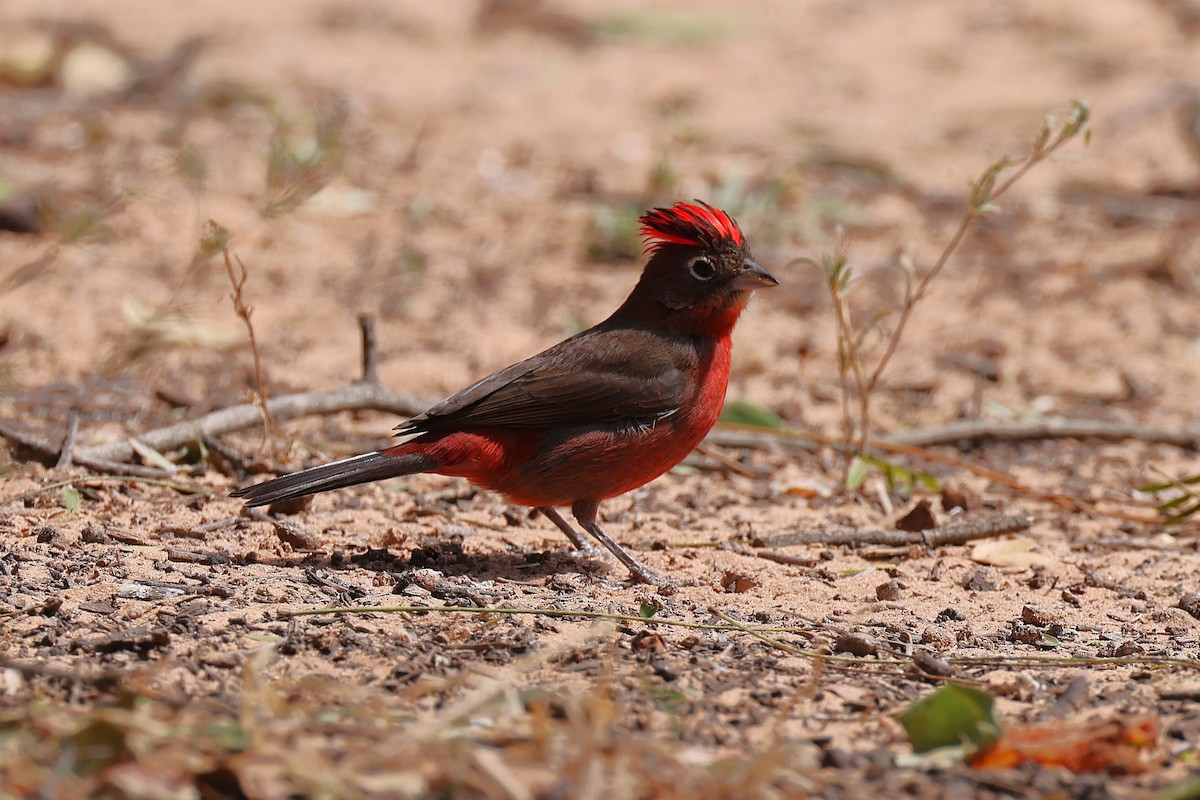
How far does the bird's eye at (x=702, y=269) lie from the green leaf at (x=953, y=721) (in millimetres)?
2361

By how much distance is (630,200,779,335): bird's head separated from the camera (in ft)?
16.7

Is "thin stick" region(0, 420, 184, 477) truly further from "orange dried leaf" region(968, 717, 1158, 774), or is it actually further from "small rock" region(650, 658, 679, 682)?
"orange dried leaf" region(968, 717, 1158, 774)

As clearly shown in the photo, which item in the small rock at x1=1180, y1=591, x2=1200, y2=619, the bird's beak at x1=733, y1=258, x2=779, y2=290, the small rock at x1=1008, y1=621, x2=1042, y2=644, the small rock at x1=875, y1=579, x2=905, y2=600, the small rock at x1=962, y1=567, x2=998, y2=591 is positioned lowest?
the small rock at x1=875, y1=579, x2=905, y2=600

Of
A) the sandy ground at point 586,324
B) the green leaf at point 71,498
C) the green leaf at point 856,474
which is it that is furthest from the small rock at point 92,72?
the green leaf at point 856,474

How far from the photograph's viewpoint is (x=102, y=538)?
427 centimetres

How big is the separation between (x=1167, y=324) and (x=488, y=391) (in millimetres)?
4644

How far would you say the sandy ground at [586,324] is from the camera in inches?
129

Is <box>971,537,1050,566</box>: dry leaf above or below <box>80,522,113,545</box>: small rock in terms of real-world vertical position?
above

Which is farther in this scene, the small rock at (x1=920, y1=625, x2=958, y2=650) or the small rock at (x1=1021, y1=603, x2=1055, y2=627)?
the small rock at (x1=1021, y1=603, x2=1055, y2=627)

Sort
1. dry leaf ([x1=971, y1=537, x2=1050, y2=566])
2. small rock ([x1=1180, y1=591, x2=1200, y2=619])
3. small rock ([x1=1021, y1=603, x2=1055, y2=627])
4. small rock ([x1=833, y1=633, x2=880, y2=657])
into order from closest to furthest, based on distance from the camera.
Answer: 1. small rock ([x1=833, y1=633, x2=880, y2=657])
2. small rock ([x1=1021, y1=603, x2=1055, y2=627])
3. small rock ([x1=1180, y1=591, x2=1200, y2=619])
4. dry leaf ([x1=971, y1=537, x2=1050, y2=566])

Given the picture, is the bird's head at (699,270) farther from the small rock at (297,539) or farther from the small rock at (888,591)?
the small rock at (297,539)

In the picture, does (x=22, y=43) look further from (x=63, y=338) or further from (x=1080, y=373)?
(x=1080, y=373)

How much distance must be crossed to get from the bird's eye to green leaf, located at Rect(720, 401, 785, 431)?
115 centimetres

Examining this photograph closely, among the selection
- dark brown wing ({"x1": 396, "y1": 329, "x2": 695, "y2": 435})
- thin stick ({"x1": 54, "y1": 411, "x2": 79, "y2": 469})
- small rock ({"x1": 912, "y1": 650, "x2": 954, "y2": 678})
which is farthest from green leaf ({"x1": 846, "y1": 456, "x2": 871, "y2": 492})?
thin stick ({"x1": 54, "y1": 411, "x2": 79, "y2": 469})
